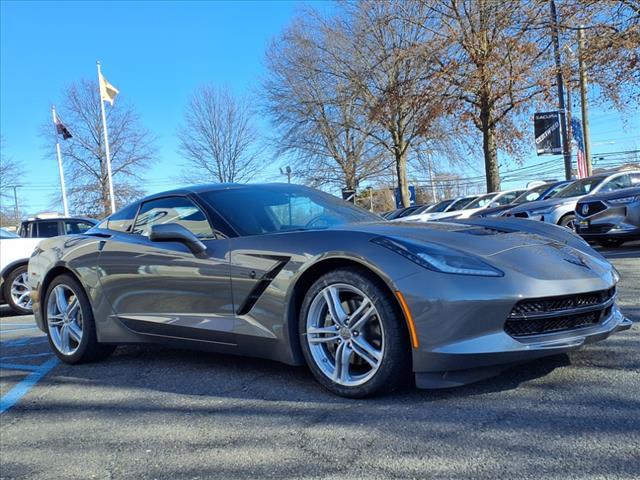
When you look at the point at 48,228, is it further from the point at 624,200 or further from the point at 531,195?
the point at 531,195

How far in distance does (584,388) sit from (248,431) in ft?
5.42

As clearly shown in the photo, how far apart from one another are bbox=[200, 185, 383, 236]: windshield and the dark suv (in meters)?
8.01

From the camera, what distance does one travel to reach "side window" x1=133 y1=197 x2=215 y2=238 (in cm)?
373

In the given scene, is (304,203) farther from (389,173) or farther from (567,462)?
(389,173)

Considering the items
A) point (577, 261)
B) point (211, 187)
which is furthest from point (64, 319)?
point (577, 261)

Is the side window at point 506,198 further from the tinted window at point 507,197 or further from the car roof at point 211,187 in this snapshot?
the car roof at point 211,187

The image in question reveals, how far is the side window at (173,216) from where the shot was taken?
3.73 m

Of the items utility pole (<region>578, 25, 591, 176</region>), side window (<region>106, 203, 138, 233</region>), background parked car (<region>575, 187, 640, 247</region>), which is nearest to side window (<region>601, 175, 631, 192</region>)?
background parked car (<region>575, 187, 640, 247</region>)

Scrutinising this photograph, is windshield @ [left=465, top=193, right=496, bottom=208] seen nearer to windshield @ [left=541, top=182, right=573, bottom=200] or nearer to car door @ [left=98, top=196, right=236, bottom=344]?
windshield @ [left=541, top=182, right=573, bottom=200]

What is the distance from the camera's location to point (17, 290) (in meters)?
8.55

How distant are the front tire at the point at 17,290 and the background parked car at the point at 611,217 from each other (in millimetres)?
8949

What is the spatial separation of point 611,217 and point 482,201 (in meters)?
8.99

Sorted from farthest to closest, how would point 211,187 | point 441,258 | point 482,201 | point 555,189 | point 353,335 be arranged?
point 482,201, point 555,189, point 211,187, point 353,335, point 441,258

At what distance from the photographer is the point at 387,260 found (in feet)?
9.12
